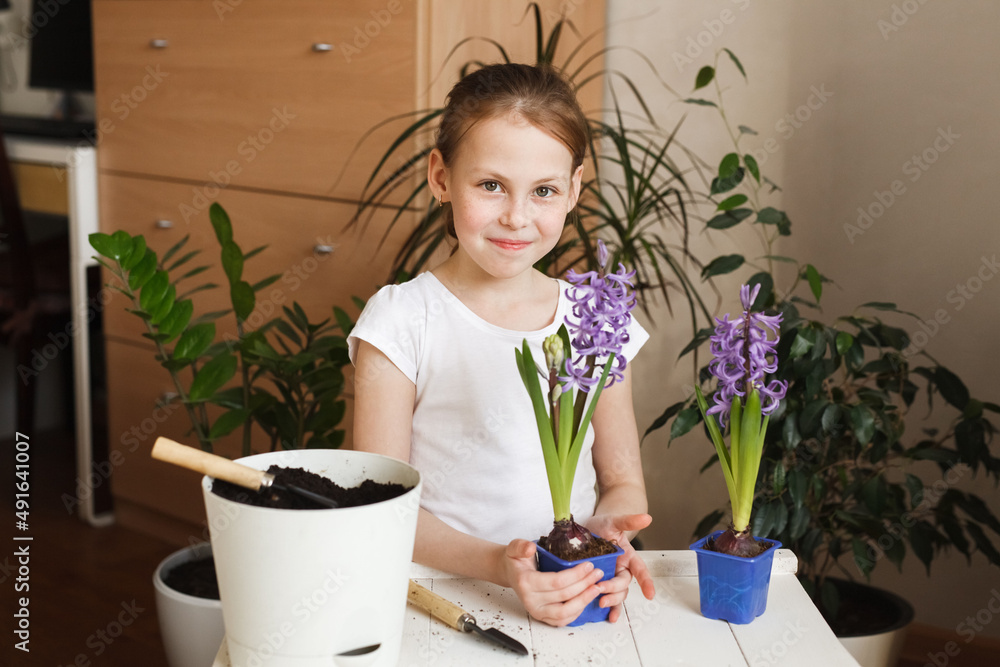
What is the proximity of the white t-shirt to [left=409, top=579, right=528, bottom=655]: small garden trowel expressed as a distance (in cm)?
31

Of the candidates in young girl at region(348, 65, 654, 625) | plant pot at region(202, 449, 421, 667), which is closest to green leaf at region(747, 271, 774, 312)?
young girl at region(348, 65, 654, 625)

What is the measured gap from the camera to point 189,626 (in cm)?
157

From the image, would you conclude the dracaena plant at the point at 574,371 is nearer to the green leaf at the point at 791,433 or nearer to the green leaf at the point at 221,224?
the green leaf at the point at 791,433

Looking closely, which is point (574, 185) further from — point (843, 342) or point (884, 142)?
point (884, 142)

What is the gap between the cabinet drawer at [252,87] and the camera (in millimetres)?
1771

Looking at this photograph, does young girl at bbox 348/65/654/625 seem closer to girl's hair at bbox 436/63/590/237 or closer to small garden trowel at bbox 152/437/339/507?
girl's hair at bbox 436/63/590/237

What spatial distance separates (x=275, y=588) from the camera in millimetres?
613

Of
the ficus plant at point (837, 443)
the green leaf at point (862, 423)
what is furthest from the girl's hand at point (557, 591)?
the green leaf at point (862, 423)

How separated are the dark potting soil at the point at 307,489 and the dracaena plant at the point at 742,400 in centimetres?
29

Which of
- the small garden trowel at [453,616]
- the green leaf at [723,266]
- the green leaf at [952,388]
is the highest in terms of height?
the green leaf at [723,266]

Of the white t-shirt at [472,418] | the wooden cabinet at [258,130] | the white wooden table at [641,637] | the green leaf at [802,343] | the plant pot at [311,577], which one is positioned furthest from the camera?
the wooden cabinet at [258,130]

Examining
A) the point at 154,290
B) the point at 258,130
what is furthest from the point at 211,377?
the point at 258,130

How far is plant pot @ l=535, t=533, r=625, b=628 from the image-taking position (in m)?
0.75

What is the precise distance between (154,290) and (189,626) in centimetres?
60
